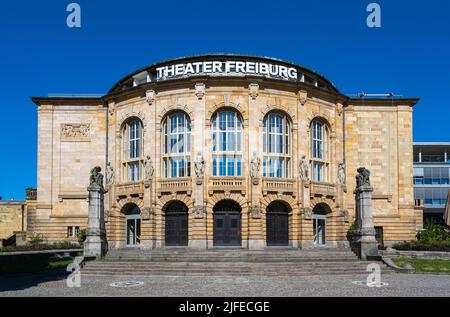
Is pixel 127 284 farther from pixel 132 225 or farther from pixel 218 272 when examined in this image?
pixel 132 225

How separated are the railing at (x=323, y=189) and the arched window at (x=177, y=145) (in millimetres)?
10020

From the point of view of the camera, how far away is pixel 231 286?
78.5ft

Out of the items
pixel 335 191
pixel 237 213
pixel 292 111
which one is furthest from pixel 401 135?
pixel 237 213

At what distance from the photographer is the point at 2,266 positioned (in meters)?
30.8

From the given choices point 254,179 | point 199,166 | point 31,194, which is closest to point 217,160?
point 199,166

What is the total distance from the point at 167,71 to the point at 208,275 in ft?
68.7

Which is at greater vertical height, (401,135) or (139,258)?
(401,135)

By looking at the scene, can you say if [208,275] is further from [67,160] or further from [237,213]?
[67,160]

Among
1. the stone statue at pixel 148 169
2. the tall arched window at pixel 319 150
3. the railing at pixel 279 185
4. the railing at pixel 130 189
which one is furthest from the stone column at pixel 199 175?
the tall arched window at pixel 319 150

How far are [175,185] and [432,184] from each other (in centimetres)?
4961

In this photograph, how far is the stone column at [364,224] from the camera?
34188 mm

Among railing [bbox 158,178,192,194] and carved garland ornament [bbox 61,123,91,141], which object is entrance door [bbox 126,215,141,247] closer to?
railing [bbox 158,178,192,194]

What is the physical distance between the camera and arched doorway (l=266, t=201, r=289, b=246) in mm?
43031
